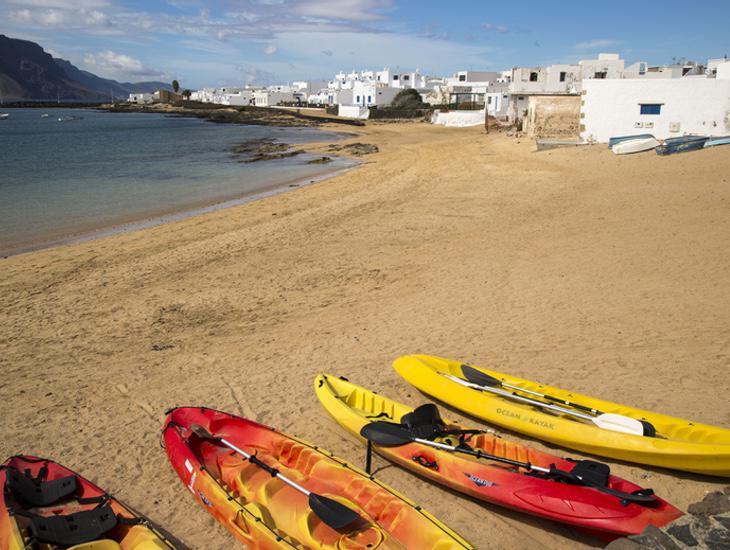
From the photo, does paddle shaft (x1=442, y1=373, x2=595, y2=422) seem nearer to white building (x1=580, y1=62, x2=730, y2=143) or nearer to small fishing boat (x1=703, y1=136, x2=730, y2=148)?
small fishing boat (x1=703, y1=136, x2=730, y2=148)

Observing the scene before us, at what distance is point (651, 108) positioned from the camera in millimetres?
23969

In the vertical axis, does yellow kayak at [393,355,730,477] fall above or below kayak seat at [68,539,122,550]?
above

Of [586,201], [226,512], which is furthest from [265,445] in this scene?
[586,201]

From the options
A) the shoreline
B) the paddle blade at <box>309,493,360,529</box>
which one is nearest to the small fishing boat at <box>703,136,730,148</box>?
the shoreline

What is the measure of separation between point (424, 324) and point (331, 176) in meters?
18.1

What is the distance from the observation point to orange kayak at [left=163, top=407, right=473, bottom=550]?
424cm

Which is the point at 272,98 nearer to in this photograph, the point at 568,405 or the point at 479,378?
the point at 479,378

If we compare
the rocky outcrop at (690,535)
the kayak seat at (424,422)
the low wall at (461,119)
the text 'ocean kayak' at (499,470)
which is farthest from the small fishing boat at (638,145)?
the low wall at (461,119)

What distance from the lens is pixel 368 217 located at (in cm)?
1568

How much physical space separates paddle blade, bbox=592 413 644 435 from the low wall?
5330cm

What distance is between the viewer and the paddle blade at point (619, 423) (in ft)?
17.5

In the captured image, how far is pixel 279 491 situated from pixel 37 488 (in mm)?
1978

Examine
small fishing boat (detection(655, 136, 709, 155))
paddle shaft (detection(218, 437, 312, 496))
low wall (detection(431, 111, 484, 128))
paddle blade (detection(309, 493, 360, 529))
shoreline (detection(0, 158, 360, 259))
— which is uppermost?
low wall (detection(431, 111, 484, 128))

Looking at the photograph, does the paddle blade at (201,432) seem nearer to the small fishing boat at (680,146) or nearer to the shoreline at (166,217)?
the shoreline at (166,217)
